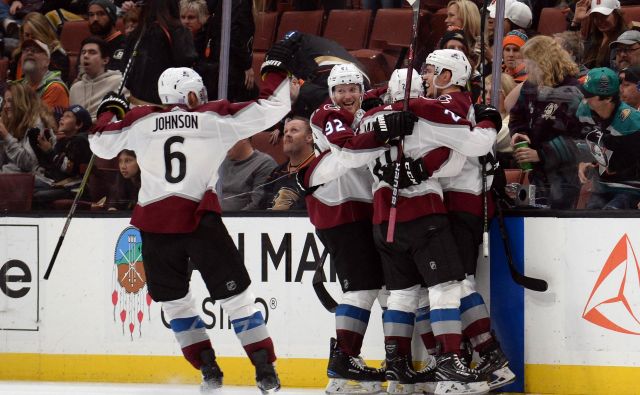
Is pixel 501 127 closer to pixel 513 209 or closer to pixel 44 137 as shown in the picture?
pixel 513 209

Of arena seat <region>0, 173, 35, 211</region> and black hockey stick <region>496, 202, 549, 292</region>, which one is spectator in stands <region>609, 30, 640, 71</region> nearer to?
black hockey stick <region>496, 202, 549, 292</region>

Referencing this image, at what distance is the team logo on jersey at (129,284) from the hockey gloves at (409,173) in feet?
5.16

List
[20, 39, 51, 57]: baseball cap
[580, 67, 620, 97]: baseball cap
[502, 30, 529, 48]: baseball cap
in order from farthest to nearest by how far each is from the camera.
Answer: [20, 39, 51, 57]: baseball cap < [502, 30, 529, 48]: baseball cap < [580, 67, 620, 97]: baseball cap

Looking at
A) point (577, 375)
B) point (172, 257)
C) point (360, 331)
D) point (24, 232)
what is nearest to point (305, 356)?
point (360, 331)

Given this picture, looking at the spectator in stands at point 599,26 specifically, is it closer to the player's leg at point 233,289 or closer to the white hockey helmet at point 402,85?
the white hockey helmet at point 402,85

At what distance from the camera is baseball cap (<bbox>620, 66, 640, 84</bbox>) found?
5305 mm

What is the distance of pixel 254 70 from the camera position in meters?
6.14

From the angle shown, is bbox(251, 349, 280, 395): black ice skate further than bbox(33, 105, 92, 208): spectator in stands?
No

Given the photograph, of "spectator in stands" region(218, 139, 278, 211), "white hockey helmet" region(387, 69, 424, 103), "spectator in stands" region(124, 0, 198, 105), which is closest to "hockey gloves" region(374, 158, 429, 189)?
"white hockey helmet" region(387, 69, 424, 103)

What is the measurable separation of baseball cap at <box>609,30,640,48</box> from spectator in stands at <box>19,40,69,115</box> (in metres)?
2.88

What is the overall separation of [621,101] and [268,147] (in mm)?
1697

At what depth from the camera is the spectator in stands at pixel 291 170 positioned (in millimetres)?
5941

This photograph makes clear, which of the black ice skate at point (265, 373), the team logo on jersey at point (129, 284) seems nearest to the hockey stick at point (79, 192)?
the team logo on jersey at point (129, 284)

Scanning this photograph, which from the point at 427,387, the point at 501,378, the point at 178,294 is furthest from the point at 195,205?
the point at 501,378
